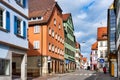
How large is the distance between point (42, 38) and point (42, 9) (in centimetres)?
747

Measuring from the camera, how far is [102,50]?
311ft

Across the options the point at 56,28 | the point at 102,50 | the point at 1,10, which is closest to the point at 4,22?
the point at 1,10

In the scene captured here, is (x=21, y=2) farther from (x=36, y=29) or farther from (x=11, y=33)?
(x=36, y=29)

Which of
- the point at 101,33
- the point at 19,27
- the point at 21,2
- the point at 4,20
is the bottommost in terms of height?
the point at 19,27

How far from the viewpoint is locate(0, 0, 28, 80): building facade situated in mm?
25484

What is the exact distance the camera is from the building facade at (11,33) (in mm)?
25484

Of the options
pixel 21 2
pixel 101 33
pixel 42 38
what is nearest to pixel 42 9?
pixel 42 38

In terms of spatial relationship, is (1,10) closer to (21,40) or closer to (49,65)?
(21,40)

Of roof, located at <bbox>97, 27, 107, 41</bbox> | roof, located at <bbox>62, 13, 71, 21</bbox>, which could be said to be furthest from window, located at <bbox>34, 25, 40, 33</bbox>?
roof, located at <bbox>97, 27, 107, 41</bbox>

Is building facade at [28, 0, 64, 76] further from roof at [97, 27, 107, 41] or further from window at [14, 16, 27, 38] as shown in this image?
roof at [97, 27, 107, 41]

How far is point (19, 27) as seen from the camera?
3005 cm

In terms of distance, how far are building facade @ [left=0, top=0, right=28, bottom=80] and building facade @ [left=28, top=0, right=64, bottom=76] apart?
15.4m

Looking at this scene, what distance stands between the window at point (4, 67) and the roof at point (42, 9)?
23749 mm

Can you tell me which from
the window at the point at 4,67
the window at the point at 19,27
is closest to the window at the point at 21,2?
the window at the point at 19,27
